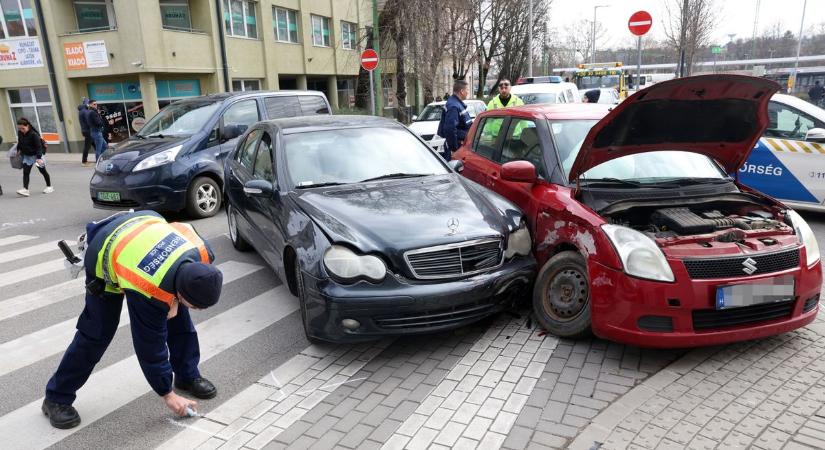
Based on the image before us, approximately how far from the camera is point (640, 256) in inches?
138

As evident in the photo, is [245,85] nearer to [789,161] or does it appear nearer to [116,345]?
[789,161]

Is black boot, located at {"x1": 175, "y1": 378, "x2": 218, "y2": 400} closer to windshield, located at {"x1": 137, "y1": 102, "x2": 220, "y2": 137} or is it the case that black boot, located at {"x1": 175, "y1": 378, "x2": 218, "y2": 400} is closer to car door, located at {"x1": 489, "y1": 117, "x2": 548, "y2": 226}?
car door, located at {"x1": 489, "y1": 117, "x2": 548, "y2": 226}

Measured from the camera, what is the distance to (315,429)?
315 cm

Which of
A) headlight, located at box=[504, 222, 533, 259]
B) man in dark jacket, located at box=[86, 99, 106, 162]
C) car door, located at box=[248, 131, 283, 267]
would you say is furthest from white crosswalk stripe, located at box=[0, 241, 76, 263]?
man in dark jacket, located at box=[86, 99, 106, 162]

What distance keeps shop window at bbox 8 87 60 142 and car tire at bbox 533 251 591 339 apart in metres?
23.0

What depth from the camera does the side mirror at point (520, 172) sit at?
4.53 meters

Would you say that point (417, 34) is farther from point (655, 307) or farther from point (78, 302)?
point (655, 307)

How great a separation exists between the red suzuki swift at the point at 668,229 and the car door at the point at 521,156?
30 millimetres

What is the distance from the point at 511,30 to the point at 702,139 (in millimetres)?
31190

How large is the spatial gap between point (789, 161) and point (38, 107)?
80.8 feet

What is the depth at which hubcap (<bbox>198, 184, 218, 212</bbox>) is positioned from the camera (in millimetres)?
8633

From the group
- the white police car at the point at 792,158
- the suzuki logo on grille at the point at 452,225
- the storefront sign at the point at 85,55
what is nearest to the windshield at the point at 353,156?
the suzuki logo on grille at the point at 452,225

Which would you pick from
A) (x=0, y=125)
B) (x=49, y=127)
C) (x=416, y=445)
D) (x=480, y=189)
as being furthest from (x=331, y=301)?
(x=0, y=125)

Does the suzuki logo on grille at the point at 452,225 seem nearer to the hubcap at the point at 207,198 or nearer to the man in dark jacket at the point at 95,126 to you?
the hubcap at the point at 207,198
